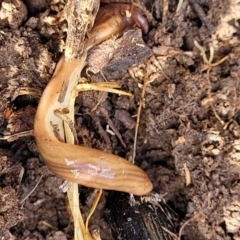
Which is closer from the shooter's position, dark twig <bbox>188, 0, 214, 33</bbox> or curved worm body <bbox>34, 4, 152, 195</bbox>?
curved worm body <bbox>34, 4, 152, 195</bbox>

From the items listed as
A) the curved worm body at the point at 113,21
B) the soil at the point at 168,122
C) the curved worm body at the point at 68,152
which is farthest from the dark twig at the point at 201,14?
the curved worm body at the point at 68,152

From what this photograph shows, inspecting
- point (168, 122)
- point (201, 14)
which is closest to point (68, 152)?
point (168, 122)

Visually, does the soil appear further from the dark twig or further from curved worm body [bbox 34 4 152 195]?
curved worm body [bbox 34 4 152 195]

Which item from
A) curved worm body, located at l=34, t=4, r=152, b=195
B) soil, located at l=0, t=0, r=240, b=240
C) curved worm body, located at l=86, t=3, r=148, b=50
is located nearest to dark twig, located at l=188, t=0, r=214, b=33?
soil, located at l=0, t=0, r=240, b=240

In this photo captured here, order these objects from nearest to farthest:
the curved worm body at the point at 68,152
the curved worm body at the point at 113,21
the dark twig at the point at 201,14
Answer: the curved worm body at the point at 68,152, the curved worm body at the point at 113,21, the dark twig at the point at 201,14

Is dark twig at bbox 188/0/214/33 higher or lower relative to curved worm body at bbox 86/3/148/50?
lower

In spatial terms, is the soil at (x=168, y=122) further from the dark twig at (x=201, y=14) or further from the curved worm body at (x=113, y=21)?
the curved worm body at (x=113, y=21)
